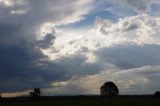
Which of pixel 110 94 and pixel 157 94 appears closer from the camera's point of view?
pixel 157 94

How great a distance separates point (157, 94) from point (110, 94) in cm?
2611

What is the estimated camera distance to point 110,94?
199m

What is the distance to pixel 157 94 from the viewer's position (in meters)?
187
